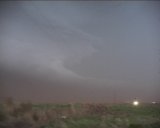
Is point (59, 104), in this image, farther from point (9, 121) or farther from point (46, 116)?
point (9, 121)

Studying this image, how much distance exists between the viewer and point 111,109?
50219 millimetres

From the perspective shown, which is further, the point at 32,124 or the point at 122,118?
the point at 122,118

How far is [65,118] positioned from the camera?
3869cm

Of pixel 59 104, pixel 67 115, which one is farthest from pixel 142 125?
pixel 59 104

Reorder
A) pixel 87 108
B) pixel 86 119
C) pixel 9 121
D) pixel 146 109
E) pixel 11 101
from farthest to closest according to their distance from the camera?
pixel 146 109, pixel 87 108, pixel 11 101, pixel 86 119, pixel 9 121

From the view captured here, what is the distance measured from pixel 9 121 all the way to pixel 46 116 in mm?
5719

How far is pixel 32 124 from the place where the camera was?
35375 mm

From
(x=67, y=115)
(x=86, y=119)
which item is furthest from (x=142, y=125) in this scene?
(x=67, y=115)

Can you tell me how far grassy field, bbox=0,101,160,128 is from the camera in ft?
117

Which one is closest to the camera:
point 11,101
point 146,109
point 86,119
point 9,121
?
point 9,121

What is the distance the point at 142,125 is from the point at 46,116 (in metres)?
8.76

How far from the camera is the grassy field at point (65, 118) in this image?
35.7 meters

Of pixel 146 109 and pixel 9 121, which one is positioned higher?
pixel 146 109

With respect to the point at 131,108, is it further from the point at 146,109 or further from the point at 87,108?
the point at 87,108
